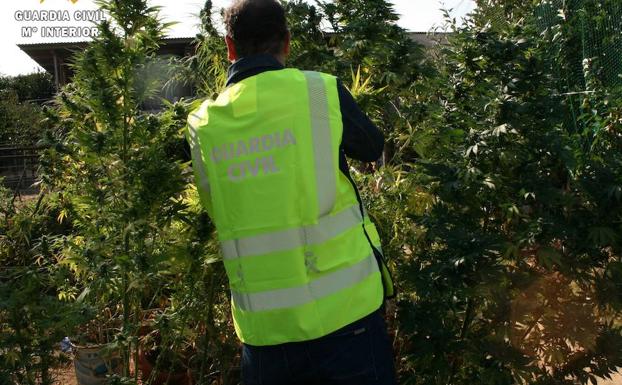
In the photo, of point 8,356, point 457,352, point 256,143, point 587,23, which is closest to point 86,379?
point 8,356

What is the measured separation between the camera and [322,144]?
65.0 inches

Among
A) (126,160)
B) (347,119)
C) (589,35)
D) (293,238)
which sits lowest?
(293,238)

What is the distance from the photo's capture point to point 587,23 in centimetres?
530

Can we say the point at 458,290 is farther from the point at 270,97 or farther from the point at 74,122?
the point at 74,122

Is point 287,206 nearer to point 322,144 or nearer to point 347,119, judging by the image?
point 322,144

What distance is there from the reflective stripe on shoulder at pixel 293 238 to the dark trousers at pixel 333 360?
0.29 m

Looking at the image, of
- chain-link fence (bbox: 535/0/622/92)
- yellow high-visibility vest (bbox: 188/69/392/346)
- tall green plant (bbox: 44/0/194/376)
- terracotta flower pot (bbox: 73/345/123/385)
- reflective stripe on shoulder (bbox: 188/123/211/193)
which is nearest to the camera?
yellow high-visibility vest (bbox: 188/69/392/346)

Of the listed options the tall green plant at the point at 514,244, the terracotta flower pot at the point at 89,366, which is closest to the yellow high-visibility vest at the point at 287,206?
the tall green plant at the point at 514,244

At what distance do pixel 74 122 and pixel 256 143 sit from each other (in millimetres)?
1424

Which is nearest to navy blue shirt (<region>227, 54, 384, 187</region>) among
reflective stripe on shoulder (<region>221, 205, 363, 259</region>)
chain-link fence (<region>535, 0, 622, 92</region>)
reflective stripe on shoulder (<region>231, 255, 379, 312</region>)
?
reflective stripe on shoulder (<region>221, 205, 363, 259</region>)

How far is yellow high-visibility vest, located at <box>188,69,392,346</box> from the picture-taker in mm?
1638

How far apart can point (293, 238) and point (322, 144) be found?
0.29m

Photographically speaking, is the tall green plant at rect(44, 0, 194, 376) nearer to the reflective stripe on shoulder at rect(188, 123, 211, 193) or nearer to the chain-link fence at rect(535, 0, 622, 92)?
the reflective stripe on shoulder at rect(188, 123, 211, 193)

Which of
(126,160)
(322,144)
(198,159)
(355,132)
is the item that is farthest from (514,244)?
(126,160)
